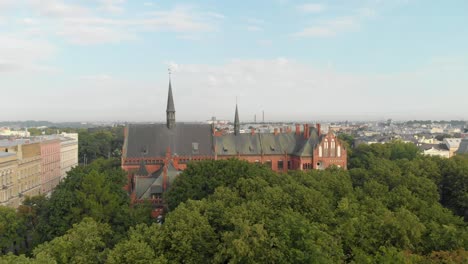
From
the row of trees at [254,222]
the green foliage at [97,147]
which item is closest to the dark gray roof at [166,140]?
the row of trees at [254,222]

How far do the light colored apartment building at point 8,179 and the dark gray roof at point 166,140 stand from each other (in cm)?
2328

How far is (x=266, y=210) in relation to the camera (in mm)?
42125

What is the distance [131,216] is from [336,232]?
2527 centimetres

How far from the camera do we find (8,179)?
8231cm

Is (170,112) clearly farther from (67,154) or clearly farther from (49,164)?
(67,154)

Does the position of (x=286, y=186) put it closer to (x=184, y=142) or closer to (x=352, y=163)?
(x=184, y=142)

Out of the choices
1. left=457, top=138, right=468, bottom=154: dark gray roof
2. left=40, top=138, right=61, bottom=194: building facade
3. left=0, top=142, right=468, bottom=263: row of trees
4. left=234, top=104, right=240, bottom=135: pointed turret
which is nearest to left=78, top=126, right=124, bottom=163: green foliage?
left=40, top=138, right=61, bottom=194: building facade

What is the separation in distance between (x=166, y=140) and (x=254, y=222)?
4582 cm

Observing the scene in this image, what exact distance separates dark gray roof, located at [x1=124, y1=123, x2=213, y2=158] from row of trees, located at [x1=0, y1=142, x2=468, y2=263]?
60.0 ft

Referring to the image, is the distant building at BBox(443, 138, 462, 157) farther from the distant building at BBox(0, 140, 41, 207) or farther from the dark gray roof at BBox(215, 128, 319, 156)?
the distant building at BBox(0, 140, 41, 207)

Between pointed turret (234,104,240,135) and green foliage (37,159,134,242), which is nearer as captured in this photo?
green foliage (37,159,134,242)

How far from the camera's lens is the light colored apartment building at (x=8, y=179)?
7962 cm

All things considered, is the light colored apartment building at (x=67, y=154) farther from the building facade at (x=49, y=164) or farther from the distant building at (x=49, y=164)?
the distant building at (x=49, y=164)

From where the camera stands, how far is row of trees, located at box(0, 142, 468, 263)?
35.2m
